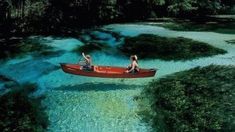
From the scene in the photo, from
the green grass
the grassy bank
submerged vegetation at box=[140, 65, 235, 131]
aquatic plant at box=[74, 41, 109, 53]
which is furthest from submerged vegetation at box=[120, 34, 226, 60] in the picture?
the grassy bank

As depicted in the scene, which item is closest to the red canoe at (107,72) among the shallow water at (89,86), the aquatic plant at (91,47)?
the shallow water at (89,86)

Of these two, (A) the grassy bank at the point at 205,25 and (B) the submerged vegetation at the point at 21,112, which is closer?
(B) the submerged vegetation at the point at 21,112

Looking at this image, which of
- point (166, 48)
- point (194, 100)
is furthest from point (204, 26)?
point (194, 100)

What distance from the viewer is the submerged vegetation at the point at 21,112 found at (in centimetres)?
1898

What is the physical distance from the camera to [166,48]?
104 ft

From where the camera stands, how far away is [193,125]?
18703mm

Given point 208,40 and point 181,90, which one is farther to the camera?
point 208,40

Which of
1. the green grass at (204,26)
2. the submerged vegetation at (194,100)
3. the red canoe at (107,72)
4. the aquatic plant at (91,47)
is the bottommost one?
the submerged vegetation at (194,100)

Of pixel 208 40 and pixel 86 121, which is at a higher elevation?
pixel 208 40

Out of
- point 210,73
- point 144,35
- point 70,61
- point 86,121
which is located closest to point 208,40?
point 144,35

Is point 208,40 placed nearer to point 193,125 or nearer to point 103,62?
point 103,62

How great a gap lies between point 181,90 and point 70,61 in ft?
31.3

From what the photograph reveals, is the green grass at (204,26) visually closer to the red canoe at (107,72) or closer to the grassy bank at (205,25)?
the grassy bank at (205,25)

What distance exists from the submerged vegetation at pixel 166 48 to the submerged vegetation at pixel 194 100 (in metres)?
4.07
